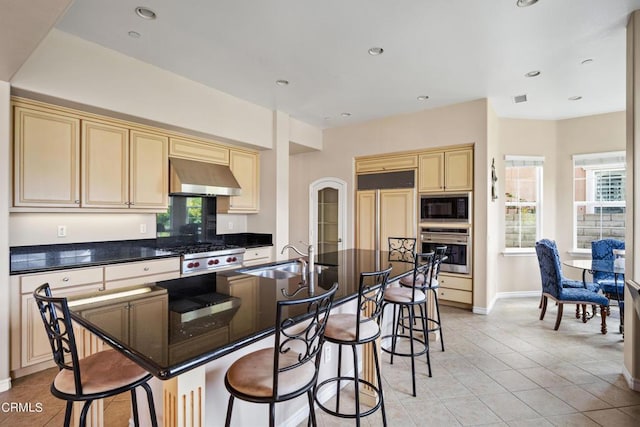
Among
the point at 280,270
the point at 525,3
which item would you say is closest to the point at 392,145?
the point at 525,3

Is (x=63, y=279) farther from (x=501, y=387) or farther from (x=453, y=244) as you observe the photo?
(x=453, y=244)

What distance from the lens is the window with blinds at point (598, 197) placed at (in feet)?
16.2

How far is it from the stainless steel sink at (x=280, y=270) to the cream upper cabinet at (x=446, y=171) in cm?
279

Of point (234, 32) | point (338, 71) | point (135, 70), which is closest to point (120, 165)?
point (135, 70)

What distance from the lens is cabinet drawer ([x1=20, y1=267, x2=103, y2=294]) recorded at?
2621 millimetres

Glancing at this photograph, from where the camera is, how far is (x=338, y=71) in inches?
139

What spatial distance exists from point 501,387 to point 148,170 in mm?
4020

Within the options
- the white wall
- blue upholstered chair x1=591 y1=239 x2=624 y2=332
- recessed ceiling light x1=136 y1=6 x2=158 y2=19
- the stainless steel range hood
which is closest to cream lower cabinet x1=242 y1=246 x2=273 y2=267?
the stainless steel range hood

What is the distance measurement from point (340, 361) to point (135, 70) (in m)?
3.36

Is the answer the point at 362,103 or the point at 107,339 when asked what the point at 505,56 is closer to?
the point at 362,103

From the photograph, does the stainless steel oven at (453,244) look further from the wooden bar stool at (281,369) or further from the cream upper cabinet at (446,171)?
the wooden bar stool at (281,369)

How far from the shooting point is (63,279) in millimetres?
2775

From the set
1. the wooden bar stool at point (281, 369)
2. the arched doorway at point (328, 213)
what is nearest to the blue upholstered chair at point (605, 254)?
the arched doorway at point (328, 213)

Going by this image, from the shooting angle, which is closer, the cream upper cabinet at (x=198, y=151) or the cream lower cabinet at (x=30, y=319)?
the cream lower cabinet at (x=30, y=319)
